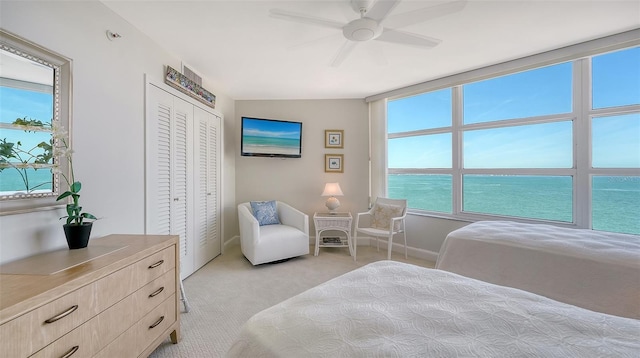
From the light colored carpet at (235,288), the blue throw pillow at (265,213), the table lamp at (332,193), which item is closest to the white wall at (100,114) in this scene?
the light colored carpet at (235,288)

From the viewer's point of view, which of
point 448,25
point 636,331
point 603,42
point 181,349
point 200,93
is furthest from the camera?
point 200,93

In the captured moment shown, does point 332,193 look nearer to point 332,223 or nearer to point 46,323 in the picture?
point 332,223

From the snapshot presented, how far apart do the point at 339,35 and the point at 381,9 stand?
604mm

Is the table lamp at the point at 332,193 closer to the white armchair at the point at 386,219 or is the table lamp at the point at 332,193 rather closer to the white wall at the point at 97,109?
the white armchair at the point at 386,219

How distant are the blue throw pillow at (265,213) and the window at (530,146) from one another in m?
1.95

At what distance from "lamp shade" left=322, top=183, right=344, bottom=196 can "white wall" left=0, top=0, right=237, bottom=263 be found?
2.38m

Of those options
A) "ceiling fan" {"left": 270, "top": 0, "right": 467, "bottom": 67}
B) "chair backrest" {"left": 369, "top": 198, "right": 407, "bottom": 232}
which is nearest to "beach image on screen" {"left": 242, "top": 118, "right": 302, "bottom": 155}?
"chair backrest" {"left": 369, "top": 198, "right": 407, "bottom": 232}

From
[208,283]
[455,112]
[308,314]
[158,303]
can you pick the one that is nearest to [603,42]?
[455,112]

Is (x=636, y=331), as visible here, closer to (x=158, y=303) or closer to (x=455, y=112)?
(x=158, y=303)

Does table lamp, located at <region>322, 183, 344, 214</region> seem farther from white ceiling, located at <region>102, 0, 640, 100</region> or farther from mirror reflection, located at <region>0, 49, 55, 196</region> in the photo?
mirror reflection, located at <region>0, 49, 55, 196</region>

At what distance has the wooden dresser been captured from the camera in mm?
877

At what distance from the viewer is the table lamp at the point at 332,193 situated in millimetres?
3855

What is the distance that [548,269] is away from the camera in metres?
1.72

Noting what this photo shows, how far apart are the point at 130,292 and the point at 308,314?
108 centimetres
